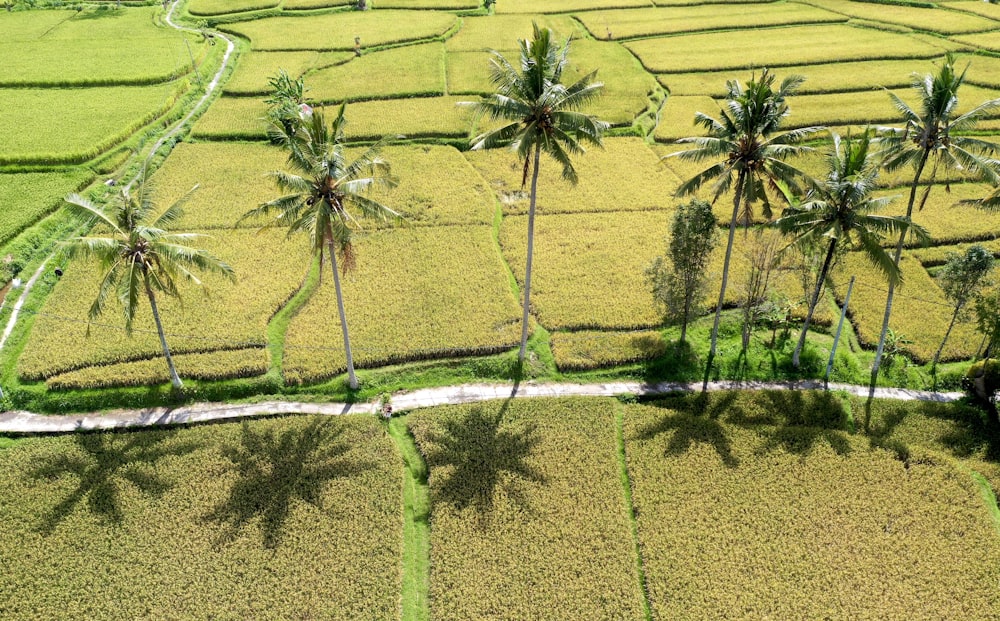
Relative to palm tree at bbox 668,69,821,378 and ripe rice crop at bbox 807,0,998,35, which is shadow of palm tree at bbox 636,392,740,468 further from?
ripe rice crop at bbox 807,0,998,35

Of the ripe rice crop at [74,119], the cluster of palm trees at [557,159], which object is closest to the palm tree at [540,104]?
the cluster of palm trees at [557,159]

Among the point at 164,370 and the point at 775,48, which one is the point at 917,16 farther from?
the point at 164,370

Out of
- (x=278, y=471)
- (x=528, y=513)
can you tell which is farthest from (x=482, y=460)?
(x=278, y=471)

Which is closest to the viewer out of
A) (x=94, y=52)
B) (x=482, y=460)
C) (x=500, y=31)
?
(x=482, y=460)

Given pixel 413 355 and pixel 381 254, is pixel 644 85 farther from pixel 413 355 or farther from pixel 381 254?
pixel 413 355

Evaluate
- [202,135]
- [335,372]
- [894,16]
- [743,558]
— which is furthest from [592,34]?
[743,558]

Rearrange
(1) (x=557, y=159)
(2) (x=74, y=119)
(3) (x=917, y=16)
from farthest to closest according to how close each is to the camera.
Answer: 1. (3) (x=917, y=16)
2. (2) (x=74, y=119)
3. (1) (x=557, y=159)
